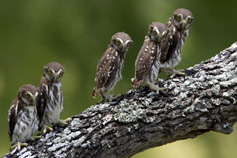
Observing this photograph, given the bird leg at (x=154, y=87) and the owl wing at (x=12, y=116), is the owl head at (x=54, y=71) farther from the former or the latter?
the bird leg at (x=154, y=87)

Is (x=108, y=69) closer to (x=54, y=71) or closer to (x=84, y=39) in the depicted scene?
(x=54, y=71)

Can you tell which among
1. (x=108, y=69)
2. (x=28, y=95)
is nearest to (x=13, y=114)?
(x=28, y=95)

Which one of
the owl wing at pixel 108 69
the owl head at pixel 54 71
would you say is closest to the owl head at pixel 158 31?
the owl wing at pixel 108 69

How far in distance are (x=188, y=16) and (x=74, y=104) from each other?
10.3 feet

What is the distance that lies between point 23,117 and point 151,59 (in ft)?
4.31

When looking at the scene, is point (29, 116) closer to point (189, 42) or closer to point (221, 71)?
point (221, 71)

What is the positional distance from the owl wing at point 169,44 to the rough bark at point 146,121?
1.55 feet

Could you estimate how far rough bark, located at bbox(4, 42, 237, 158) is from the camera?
148 inches

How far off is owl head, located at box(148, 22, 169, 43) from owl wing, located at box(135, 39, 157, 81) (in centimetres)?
7

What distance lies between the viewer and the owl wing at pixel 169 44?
431 cm

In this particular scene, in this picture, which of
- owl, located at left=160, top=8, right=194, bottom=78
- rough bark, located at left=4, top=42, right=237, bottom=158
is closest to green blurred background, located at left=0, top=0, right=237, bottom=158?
owl, located at left=160, top=8, right=194, bottom=78

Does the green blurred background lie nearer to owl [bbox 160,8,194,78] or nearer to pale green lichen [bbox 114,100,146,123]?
owl [bbox 160,8,194,78]

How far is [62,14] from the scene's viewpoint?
7125 millimetres

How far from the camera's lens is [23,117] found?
156 inches
